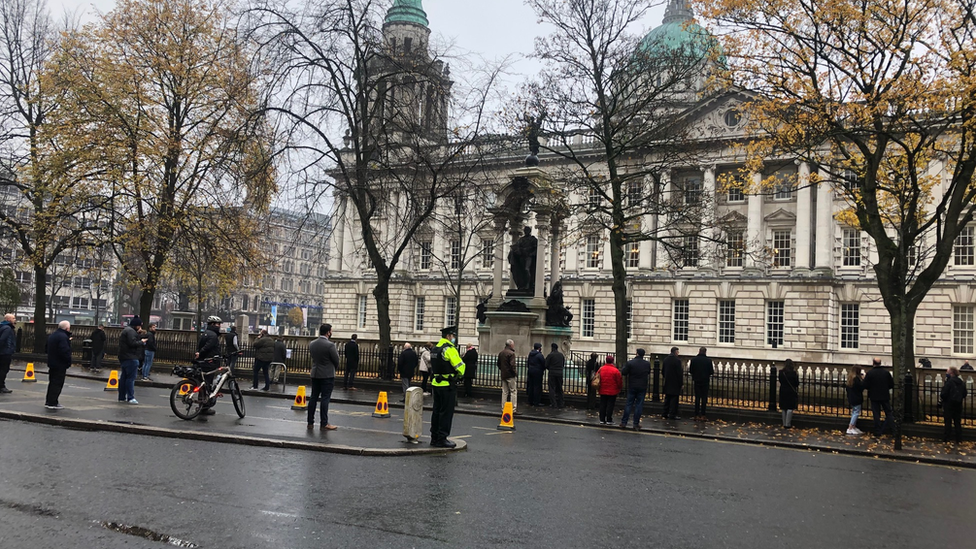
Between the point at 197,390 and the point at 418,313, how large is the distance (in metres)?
53.9

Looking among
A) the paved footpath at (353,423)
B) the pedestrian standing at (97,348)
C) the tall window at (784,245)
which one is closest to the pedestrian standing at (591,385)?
the paved footpath at (353,423)

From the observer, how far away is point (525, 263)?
2812cm

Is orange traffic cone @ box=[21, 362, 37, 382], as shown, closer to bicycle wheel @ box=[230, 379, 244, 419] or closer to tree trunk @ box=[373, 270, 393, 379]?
tree trunk @ box=[373, 270, 393, 379]

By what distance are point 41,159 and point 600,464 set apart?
91.6 feet

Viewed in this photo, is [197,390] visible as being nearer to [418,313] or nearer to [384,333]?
[384,333]

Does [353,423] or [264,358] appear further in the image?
[264,358]

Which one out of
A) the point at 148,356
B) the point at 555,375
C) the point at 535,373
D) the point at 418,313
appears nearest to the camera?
the point at 555,375

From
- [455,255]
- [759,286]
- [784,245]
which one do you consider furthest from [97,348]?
[784,245]

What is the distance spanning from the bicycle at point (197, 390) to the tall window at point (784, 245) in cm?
4471

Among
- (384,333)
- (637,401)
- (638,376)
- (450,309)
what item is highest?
(450,309)

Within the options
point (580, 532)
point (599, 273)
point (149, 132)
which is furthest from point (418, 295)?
point (580, 532)

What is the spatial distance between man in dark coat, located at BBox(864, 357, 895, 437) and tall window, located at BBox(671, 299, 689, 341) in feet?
121

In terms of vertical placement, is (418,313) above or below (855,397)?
above

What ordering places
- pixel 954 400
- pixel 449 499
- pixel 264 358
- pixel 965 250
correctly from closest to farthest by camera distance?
1. pixel 449 499
2. pixel 954 400
3. pixel 264 358
4. pixel 965 250
